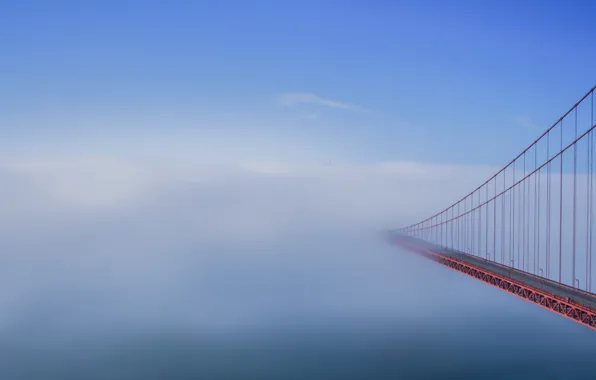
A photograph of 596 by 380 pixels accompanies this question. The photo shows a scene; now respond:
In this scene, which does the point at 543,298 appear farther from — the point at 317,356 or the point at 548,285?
the point at 317,356

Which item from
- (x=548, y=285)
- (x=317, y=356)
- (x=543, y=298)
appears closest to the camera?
(x=543, y=298)

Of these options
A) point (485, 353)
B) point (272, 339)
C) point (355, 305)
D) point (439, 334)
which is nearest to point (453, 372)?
point (485, 353)

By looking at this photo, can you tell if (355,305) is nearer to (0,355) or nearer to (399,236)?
(399,236)

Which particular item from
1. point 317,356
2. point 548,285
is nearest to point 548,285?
point 548,285

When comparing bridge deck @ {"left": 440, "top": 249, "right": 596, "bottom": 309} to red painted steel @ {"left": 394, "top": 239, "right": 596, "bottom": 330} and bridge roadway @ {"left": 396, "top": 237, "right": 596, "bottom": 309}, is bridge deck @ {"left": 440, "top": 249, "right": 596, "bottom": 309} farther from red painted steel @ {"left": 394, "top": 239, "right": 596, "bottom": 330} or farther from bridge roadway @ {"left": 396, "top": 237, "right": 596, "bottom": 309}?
red painted steel @ {"left": 394, "top": 239, "right": 596, "bottom": 330}

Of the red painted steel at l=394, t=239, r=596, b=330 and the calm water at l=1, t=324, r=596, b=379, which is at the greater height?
the red painted steel at l=394, t=239, r=596, b=330

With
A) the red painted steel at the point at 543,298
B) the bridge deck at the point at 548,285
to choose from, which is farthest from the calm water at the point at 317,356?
the red painted steel at the point at 543,298

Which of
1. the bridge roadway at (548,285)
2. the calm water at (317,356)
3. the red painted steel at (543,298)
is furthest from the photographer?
the calm water at (317,356)

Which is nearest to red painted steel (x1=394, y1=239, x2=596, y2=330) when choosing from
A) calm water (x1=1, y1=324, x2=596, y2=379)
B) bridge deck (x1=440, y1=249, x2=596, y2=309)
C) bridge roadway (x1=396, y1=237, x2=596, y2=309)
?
bridge roadway (x1=396, y1=237, x2=596, y2=309)

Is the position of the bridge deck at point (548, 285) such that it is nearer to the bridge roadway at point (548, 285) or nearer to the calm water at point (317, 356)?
the bridge roadway at point (548, 285)

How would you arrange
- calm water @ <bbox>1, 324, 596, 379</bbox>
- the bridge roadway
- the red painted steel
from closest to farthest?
1. the red painted steel
2. the bridge roadway
3. calm water @ <bbox>1, 324, 596, 379</bbox>

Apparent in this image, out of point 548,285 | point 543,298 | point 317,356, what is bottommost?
point 317,356

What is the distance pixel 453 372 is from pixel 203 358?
72.4ft

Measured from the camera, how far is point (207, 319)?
4425cm
